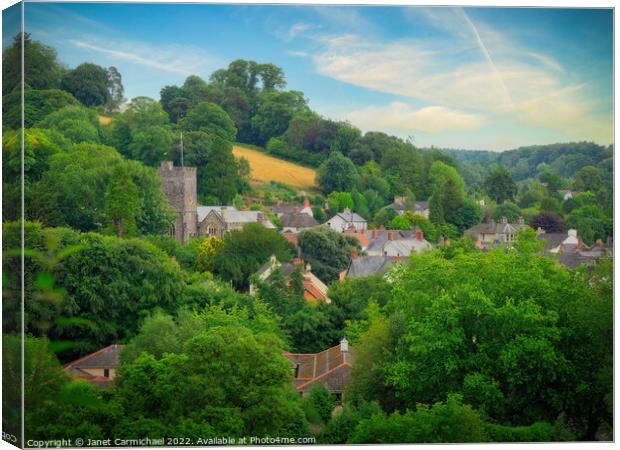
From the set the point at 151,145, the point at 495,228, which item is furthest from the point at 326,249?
the point at 151,145

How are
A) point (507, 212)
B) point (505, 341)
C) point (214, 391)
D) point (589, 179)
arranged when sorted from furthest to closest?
point (507, 212)
point (589, 179)
point (505, 341)
point (214, 391)

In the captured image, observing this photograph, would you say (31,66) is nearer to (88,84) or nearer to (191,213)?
(88,84)

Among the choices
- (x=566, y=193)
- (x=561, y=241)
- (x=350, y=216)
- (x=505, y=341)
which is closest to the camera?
(x=505, y=341)

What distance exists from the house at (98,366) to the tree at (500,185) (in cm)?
638

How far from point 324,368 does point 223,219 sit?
3.56 metres

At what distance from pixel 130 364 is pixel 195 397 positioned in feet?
3.92

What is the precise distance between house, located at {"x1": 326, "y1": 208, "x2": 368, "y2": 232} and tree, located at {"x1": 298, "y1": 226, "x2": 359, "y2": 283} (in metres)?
0.11

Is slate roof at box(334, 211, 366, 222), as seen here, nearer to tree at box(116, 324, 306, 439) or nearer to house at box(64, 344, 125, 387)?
tree at box(116, 324, 306, 439)

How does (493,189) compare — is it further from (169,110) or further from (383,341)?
(169,110)

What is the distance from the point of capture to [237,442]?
625 inches

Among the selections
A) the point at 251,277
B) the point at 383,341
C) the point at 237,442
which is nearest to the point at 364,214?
the point at 251,277

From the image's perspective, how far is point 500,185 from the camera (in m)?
20.7

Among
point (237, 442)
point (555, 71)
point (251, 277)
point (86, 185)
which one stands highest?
point (555, 71)

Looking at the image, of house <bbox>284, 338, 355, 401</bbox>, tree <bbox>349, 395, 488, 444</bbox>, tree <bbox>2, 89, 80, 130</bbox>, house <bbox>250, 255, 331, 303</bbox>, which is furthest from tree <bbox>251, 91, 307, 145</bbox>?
tree <bbox>349, 395, 488, 444</bbox>
